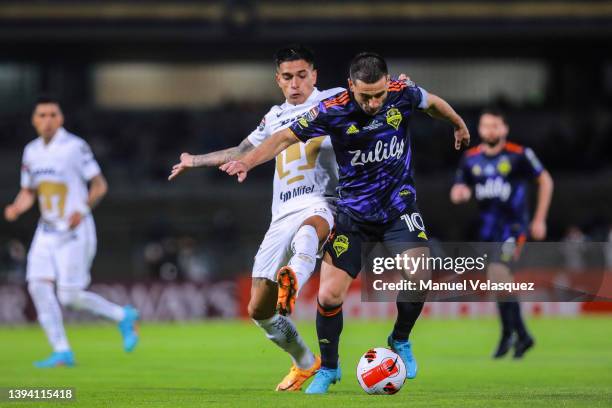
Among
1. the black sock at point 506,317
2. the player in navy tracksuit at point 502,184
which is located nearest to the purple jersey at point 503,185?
the player in navy tracksuit at point 502,184

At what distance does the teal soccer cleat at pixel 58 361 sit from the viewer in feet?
38.5

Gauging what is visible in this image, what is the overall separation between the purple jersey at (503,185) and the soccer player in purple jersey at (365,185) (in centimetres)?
443

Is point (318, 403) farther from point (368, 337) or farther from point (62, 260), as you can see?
point (368, 337)

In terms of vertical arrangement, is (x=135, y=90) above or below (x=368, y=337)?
above

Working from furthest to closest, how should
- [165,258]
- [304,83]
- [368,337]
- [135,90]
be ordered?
[135,90], [165,258], [368,337], [304,83]

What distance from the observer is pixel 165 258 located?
24797 millimetres

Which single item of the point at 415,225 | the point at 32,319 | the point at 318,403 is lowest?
the point at 32,319

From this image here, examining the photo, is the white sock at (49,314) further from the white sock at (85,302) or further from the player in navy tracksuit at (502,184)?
the player in navy tracksuit at (502,184)

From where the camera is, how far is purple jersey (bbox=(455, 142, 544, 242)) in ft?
41.6

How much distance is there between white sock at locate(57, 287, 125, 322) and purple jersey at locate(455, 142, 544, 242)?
3898mm

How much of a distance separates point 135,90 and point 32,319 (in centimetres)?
1473

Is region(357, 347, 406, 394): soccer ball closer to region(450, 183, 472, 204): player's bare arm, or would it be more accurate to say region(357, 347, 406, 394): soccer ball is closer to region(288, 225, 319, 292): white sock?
region(288, 225, 319, 292): white sock

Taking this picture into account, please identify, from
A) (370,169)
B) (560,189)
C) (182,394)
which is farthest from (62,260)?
(560,189)

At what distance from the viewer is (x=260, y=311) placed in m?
8.74
